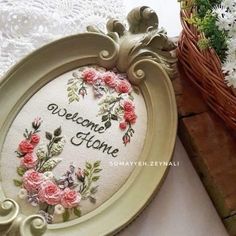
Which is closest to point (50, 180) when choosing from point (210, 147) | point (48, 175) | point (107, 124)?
point (48, 175)

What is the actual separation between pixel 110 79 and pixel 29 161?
19 cm

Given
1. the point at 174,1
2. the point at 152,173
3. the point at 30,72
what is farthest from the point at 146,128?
the point at 174,1

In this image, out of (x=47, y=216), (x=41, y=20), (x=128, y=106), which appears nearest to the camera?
(x=47, y=216)

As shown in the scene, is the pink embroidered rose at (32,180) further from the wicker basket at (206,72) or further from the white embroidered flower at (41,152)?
the wicker basket at (206,72)

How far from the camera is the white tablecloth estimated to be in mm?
677

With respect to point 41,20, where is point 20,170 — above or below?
below

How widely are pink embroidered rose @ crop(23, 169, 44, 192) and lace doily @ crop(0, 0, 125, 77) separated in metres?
0.22

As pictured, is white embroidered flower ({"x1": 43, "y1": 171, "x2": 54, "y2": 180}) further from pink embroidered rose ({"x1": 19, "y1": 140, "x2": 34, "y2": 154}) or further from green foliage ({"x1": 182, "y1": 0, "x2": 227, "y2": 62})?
green foliage ({"x1": 182, "y1": 0, "x2": 227, "y2": 62})

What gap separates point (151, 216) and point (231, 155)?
16 cm

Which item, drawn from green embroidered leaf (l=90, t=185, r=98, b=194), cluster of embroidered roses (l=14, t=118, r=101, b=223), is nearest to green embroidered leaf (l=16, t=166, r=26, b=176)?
cluster of embroidered roses (l=14, t=118, r=101, b=223)

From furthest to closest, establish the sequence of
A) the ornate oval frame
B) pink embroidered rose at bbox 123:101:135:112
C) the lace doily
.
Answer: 1. the lace doily
2. pink embroidered rose at bbox 123:101:135:112
3. the ornate oval frame

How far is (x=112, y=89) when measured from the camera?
2.43 ft

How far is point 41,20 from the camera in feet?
2.80

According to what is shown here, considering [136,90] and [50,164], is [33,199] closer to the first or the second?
[50,164]
